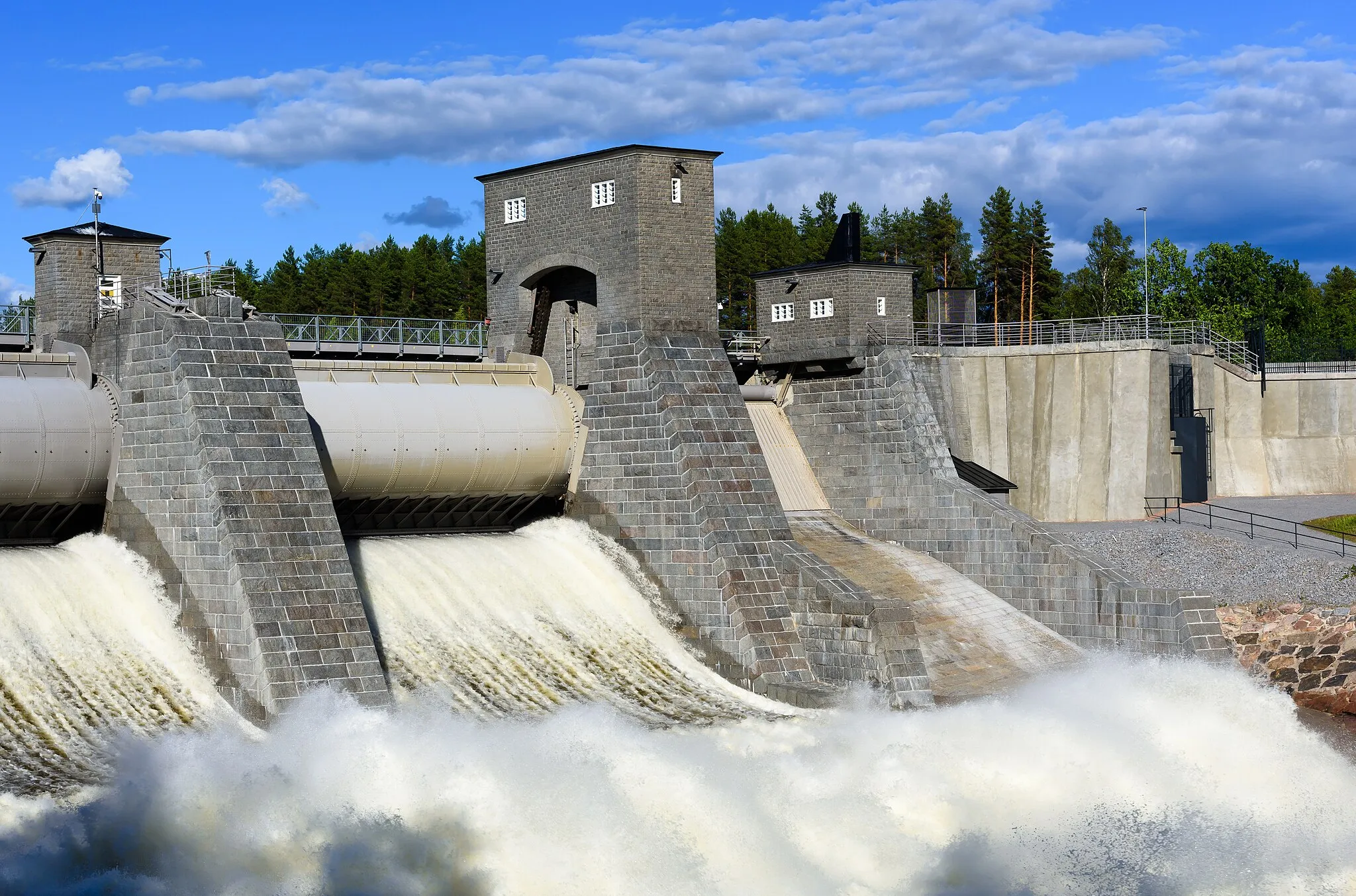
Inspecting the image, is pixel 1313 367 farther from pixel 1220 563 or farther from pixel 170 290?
pixel 170 290

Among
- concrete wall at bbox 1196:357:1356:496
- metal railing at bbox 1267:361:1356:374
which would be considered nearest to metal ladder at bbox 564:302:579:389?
concrete wall at bbox 1196:357:1356:496

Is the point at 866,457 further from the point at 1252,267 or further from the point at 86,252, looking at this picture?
the point at 1252,267

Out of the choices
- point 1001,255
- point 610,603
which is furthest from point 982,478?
point 1001,255

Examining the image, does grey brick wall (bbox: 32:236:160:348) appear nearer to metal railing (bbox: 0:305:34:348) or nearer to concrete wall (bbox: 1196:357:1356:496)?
metal railing (bbox: 0:305:34:348)

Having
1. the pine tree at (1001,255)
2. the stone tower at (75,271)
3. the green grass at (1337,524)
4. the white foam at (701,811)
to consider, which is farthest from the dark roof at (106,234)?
the pine tree at (1001,255)

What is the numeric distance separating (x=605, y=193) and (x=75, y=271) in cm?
1077

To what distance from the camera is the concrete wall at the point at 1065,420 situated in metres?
37.4

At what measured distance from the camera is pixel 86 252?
97.2 ft

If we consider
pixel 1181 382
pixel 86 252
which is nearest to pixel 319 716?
pixel 86 252

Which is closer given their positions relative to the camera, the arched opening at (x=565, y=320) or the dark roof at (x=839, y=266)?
the arched opening at (x=565, y=320)

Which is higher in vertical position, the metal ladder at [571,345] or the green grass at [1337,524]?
the metal ladder at [571,345]

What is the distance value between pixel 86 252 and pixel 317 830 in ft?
55.2

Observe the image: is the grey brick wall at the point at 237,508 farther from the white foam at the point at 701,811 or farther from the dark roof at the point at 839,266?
the dark roof at the point at 839,266

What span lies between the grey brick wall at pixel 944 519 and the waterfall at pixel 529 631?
7.68m
